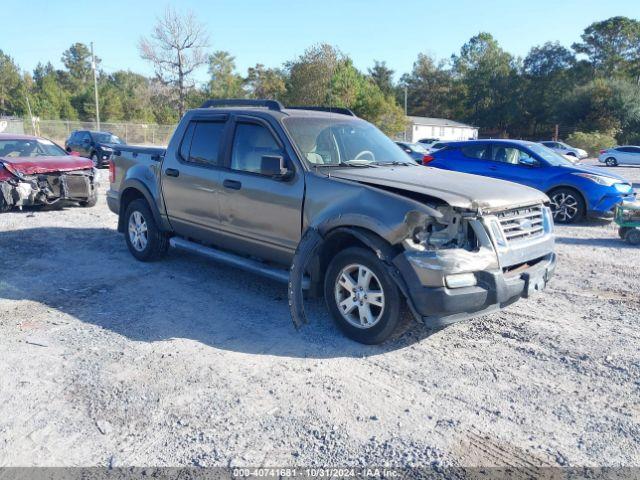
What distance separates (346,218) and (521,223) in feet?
4.87

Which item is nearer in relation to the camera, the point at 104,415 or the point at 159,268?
the point at 104,415

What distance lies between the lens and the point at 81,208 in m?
11.7

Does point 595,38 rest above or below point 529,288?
above

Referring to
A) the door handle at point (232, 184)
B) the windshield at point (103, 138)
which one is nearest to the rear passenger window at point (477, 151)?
the door handle at point (232, 184)

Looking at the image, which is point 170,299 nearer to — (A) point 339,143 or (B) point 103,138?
(A) point 339,143

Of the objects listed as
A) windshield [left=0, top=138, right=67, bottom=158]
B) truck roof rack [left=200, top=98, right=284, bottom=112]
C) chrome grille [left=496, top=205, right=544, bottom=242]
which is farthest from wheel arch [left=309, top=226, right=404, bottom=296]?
windshield [left=0, top=138, right=67, bottom=158]

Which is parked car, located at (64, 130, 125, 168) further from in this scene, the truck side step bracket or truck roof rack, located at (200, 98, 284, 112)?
the truck side step bracket

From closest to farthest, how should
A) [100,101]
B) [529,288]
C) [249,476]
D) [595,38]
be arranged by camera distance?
1. [249,476]
2. [529,288]
3. [100,101]
4. [595,38]

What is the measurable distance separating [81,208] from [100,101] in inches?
2193

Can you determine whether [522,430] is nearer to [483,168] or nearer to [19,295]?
[19,295]

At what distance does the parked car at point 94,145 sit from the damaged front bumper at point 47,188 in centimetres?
1283

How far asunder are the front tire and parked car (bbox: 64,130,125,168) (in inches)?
830

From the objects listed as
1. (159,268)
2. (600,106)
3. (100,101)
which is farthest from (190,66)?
(159,268)

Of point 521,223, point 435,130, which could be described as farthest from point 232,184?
point 435,130
